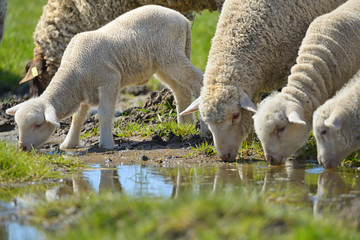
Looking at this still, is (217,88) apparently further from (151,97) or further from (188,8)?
(188,8)

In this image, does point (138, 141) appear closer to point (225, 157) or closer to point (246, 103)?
point (225, 157)

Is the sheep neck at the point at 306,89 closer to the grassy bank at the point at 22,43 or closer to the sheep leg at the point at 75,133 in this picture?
the sheep leg at the point at 75,133

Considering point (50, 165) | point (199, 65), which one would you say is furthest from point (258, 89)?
point (199, 65)

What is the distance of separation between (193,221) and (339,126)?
2331 mm

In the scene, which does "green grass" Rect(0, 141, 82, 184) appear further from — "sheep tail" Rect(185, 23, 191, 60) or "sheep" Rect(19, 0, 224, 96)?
"sheep" Rect(19, 0, 224, 96)

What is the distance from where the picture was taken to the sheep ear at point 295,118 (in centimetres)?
571

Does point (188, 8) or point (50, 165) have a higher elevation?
point (188, 8)

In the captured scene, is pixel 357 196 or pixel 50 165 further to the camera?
pixel 50 165

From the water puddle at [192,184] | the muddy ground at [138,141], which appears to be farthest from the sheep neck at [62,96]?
the water puddle at [192,184]

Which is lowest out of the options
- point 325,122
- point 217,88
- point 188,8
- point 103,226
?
point 103,226

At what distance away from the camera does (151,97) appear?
9.21 m

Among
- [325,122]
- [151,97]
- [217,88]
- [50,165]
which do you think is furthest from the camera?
[151,97]

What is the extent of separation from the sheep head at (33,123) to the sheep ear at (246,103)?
2035 mm

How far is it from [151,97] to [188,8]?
158cm
